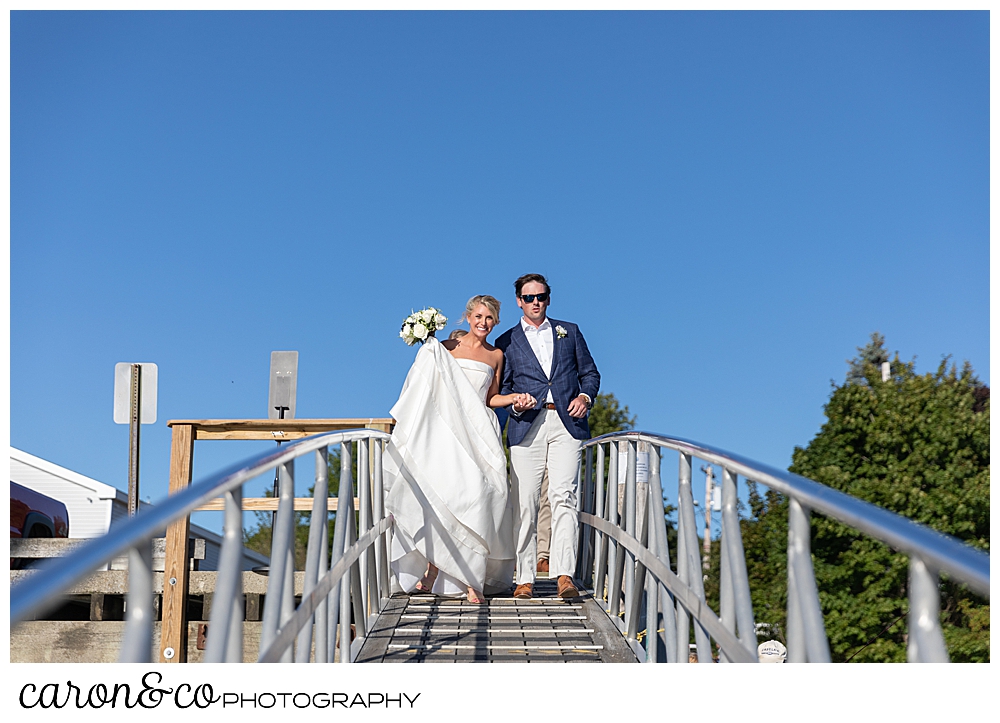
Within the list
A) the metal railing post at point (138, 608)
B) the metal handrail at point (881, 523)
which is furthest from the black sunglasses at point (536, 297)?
the metal railing post at point (138, 608)

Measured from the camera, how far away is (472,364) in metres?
7.91

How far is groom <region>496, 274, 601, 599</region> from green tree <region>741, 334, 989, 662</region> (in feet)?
63.4

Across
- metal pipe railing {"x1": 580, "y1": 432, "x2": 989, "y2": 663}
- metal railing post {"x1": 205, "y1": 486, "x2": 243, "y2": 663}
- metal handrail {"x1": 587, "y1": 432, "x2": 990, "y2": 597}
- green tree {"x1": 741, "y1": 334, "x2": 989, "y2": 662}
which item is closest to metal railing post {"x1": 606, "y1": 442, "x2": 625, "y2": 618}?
metal pipe railing {"x1": 580, "y1": 432, "x2": 989, "y2": 663}

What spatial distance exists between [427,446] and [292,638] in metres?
3.58

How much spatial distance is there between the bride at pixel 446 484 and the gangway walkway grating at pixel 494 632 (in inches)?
9.0

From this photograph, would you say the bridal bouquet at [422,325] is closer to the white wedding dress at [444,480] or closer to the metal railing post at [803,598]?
the white wedding dress at [444,480]

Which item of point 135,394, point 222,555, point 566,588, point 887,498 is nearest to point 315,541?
point 222,555

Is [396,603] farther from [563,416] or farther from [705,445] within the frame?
[705,445]

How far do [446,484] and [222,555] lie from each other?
4199 mm

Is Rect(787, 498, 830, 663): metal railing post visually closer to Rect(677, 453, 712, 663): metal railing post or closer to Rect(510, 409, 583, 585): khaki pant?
Rect(677, 453, 712, 663): metal railing post

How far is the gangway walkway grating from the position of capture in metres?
5.78

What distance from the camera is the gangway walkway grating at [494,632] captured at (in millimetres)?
5777
